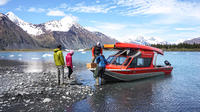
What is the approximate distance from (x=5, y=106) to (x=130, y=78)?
11.8 m

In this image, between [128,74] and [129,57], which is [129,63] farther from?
[128,74]

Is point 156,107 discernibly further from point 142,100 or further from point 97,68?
point 97,68

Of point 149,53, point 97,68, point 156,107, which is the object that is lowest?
point 156,107

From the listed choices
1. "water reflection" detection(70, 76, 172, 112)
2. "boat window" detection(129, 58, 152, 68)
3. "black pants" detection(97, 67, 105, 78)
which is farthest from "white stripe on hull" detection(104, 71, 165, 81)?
"water reflection" detection(70, 76, 172, 112)

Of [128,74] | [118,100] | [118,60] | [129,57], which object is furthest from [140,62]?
[118,100]

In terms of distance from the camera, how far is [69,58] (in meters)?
16.1

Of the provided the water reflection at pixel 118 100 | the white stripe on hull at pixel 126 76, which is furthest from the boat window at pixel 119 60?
the water reflection at pixel 118 100

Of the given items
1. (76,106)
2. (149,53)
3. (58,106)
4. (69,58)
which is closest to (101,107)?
(76,106)

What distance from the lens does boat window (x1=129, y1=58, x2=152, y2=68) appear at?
1834 cm

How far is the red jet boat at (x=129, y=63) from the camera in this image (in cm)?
1740

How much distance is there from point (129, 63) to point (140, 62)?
1933 millimetres

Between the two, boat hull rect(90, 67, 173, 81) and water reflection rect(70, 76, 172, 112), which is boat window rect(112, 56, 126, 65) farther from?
water reflection rect(70, 76, 172, 112)

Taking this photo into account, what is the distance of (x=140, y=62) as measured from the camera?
1927cm

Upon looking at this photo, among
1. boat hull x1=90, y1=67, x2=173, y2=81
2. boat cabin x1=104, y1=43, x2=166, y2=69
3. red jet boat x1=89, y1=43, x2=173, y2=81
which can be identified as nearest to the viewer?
boat hull x1=90, y1=67, x2=173, y2=81
